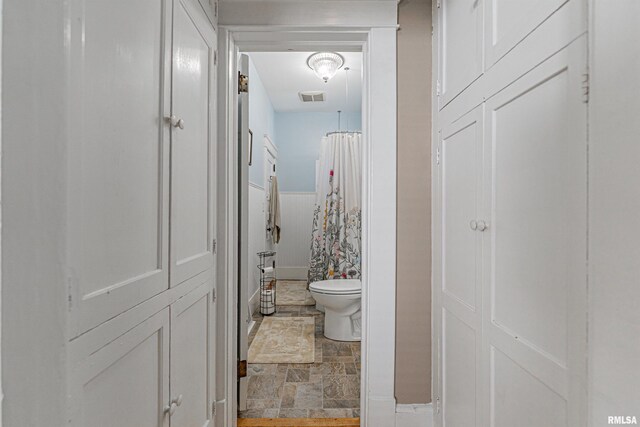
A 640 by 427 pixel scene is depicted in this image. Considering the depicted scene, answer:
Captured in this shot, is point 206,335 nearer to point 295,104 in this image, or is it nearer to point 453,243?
point 453,243

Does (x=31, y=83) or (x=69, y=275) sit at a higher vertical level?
(x=31, y=83)

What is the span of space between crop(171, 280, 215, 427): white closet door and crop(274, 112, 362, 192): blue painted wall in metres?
3.76

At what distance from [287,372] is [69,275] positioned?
1.99 meters

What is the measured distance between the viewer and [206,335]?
58.3 inches

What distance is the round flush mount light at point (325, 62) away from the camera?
124 inches

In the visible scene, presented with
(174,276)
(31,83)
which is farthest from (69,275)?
(174,276)

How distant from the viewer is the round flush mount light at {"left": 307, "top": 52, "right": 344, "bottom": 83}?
3.15 metres

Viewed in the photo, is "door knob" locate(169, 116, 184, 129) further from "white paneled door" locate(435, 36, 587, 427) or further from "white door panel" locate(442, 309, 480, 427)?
"white door panel" locate(442, 309, 480, 427)

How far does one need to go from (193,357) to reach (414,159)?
1.37 metres

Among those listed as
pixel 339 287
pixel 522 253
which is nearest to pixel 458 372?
pixel 522 253

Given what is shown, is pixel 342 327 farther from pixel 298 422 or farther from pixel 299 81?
pixel 299 81

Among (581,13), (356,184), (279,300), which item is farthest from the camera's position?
(279,300)

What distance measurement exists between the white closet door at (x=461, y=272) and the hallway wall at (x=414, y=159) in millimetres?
141

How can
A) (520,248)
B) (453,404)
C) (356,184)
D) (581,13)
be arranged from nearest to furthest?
1. (581,13)
2. (520,248)
3. (453,404)
4. (356,184)
